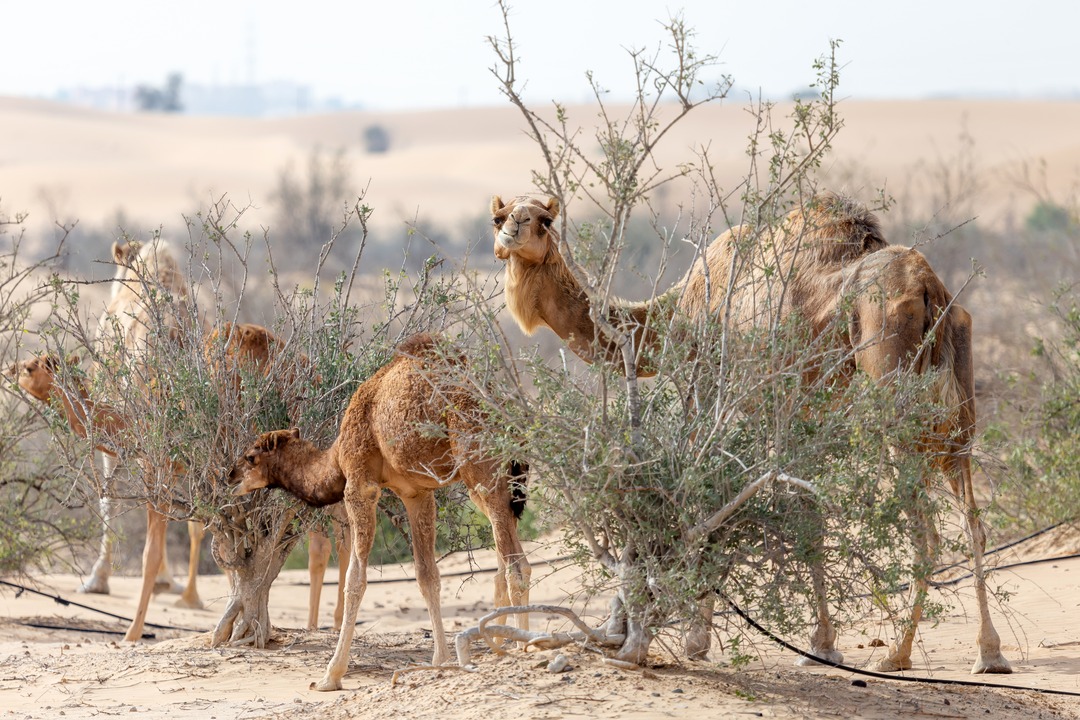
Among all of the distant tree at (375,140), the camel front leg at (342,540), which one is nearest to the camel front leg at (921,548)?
the camel front leg at (342,540)

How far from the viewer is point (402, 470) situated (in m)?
6.95

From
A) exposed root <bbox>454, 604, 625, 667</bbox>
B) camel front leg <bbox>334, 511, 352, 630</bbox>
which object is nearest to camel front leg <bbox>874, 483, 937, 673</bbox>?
exposed root <bbox>454, 604, 625, 667</bbox>

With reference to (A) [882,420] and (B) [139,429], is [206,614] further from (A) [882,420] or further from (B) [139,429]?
(A) [882,420]

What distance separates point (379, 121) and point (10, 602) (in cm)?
9864

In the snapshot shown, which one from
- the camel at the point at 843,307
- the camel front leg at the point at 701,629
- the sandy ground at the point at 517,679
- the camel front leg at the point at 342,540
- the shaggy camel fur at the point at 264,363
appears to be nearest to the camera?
the sandy ground at the point at 517,679

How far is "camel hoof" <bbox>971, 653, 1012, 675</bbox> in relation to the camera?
23.8 feet

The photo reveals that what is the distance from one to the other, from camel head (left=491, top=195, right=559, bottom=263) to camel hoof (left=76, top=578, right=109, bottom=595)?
6.27 meters

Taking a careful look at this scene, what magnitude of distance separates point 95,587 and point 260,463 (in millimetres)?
5819

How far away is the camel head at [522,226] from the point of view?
760 centimetres

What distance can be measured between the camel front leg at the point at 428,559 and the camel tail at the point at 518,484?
489 mm

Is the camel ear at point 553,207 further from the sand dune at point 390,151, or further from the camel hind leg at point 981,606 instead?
the sand dune at point 390,151

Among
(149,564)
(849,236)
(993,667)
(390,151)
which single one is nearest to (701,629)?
(993,667)

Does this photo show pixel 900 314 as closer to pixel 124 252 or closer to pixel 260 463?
pixel 260 463

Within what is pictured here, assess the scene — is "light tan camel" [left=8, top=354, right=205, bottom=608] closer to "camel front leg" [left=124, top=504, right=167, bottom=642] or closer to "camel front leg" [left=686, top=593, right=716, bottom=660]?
"camel front leg" [left=124, top=504, right=167, bottom=642]
